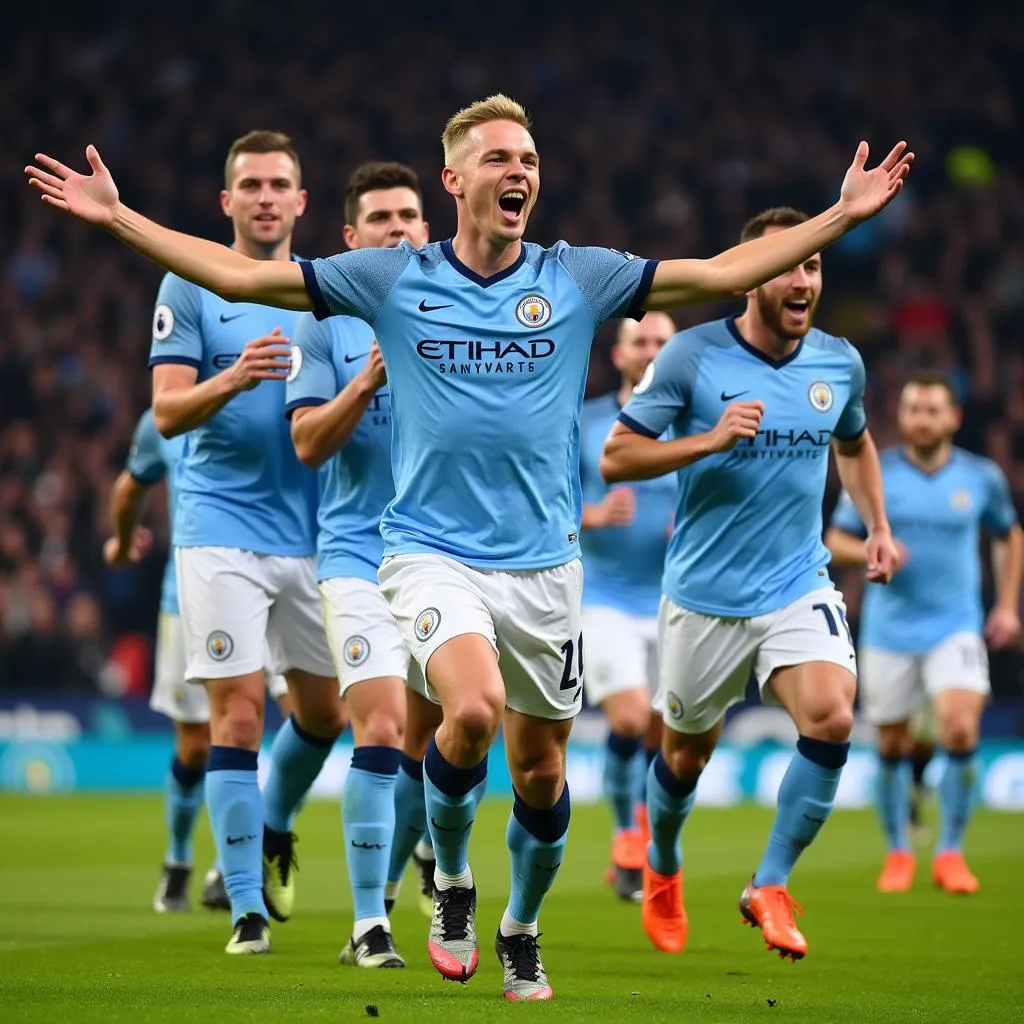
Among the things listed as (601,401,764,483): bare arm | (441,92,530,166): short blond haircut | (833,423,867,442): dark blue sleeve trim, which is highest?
(441,92,530,166): short blond haircut

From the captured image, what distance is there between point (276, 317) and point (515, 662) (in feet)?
8.05

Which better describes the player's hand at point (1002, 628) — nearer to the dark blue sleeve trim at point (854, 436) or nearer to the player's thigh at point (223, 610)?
the dark blue sleeve trim at point (854, 436)

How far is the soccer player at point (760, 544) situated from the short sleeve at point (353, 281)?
4.87ft

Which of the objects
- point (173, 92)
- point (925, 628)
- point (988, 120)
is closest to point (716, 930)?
point (925, 628)

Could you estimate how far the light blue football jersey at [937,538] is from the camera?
439 inches

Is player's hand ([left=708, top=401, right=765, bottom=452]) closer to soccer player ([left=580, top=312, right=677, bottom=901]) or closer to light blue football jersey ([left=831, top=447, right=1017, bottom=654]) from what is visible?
soccer player ([left=580, top=312, right=677, bottom=901])

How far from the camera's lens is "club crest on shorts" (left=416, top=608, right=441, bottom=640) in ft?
18.3

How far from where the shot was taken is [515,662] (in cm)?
580

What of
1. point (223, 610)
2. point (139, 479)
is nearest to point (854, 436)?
point (223, 610)

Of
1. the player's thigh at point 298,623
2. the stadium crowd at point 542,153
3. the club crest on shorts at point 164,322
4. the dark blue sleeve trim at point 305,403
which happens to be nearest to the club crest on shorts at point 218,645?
the player's thigh at point 298,623

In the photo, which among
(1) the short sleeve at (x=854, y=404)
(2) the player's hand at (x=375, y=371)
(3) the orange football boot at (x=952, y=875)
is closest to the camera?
(2) the player's hand at (x=375, y=371)

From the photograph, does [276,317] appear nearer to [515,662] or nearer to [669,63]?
[515,662]

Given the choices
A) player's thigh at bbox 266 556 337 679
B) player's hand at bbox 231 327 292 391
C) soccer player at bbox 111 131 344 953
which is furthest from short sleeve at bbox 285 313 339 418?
player's thigh at bbox 266 556 337 679

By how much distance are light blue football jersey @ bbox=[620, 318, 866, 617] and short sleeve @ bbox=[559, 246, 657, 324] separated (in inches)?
53.2
